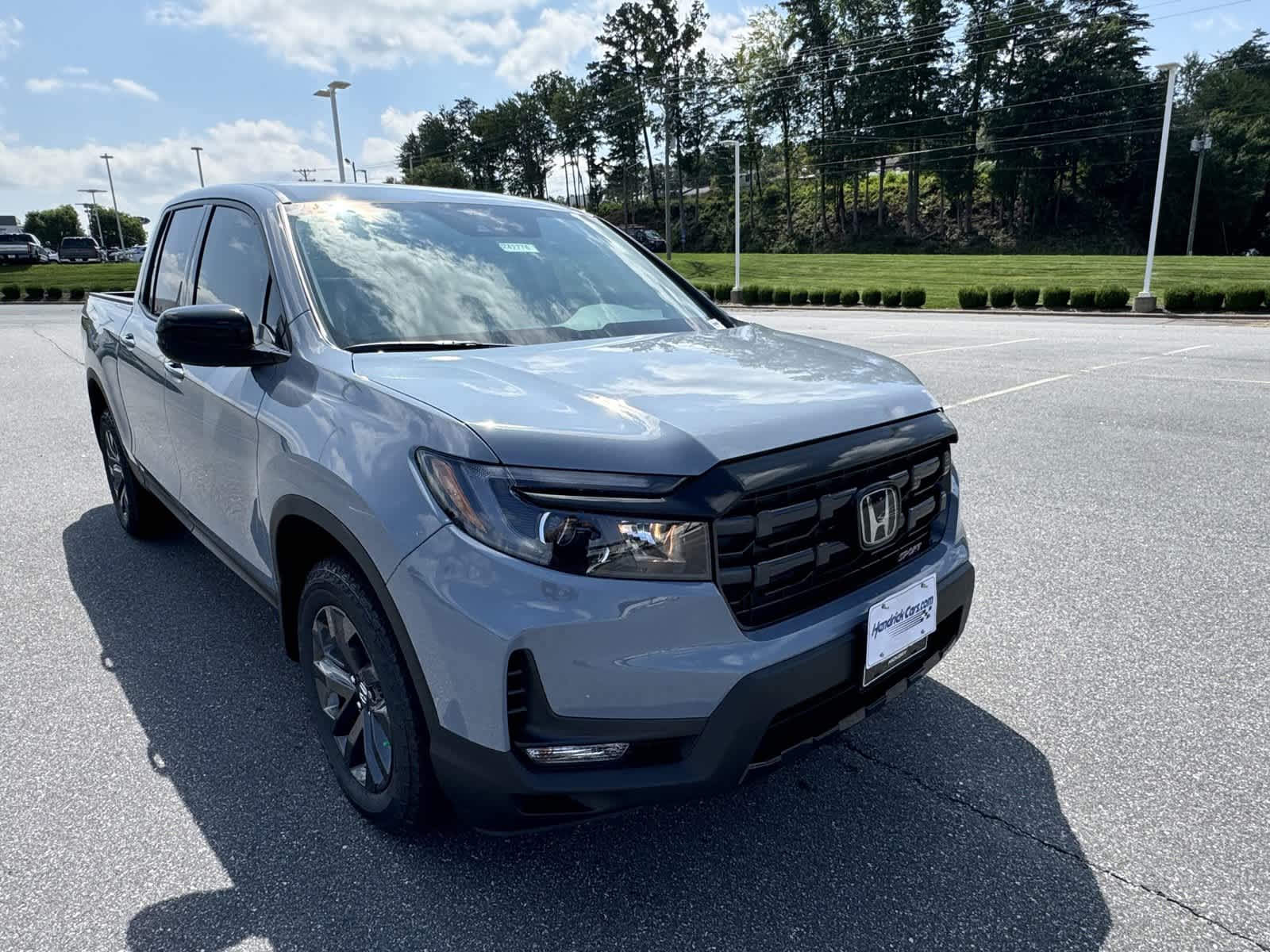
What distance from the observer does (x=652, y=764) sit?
1.92 metres

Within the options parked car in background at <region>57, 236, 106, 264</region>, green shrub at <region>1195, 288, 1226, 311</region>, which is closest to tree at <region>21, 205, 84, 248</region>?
parked car in background at <region>57, 236, 106, 264</region>

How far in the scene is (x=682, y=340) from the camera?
291 centimetres

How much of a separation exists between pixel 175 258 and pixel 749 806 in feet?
11.4

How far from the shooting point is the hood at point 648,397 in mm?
1875

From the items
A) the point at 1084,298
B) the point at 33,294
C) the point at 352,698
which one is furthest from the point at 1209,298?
the point at 33,294

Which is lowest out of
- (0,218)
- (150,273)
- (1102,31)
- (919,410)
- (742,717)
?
(742,717)

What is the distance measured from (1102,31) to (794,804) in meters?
71.8

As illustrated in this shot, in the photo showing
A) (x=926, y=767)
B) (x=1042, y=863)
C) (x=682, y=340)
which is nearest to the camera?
(x=1042, y=863)

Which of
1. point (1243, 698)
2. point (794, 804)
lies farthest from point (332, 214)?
point (1243, 698)

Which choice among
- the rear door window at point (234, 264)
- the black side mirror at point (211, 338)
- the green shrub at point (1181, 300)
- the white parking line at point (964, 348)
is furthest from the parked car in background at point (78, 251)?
the black side mirror at point (211, 338)

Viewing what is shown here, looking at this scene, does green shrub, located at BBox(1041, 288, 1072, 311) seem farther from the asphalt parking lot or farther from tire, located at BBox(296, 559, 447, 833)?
tire, located at BBox(296, 559, 447, 833)

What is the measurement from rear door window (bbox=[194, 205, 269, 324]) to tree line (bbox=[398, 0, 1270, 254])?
55733mm

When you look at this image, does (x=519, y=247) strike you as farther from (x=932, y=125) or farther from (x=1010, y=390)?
(x=932, y=125)

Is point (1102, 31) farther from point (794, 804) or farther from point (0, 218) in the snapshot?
point (0, 218)
